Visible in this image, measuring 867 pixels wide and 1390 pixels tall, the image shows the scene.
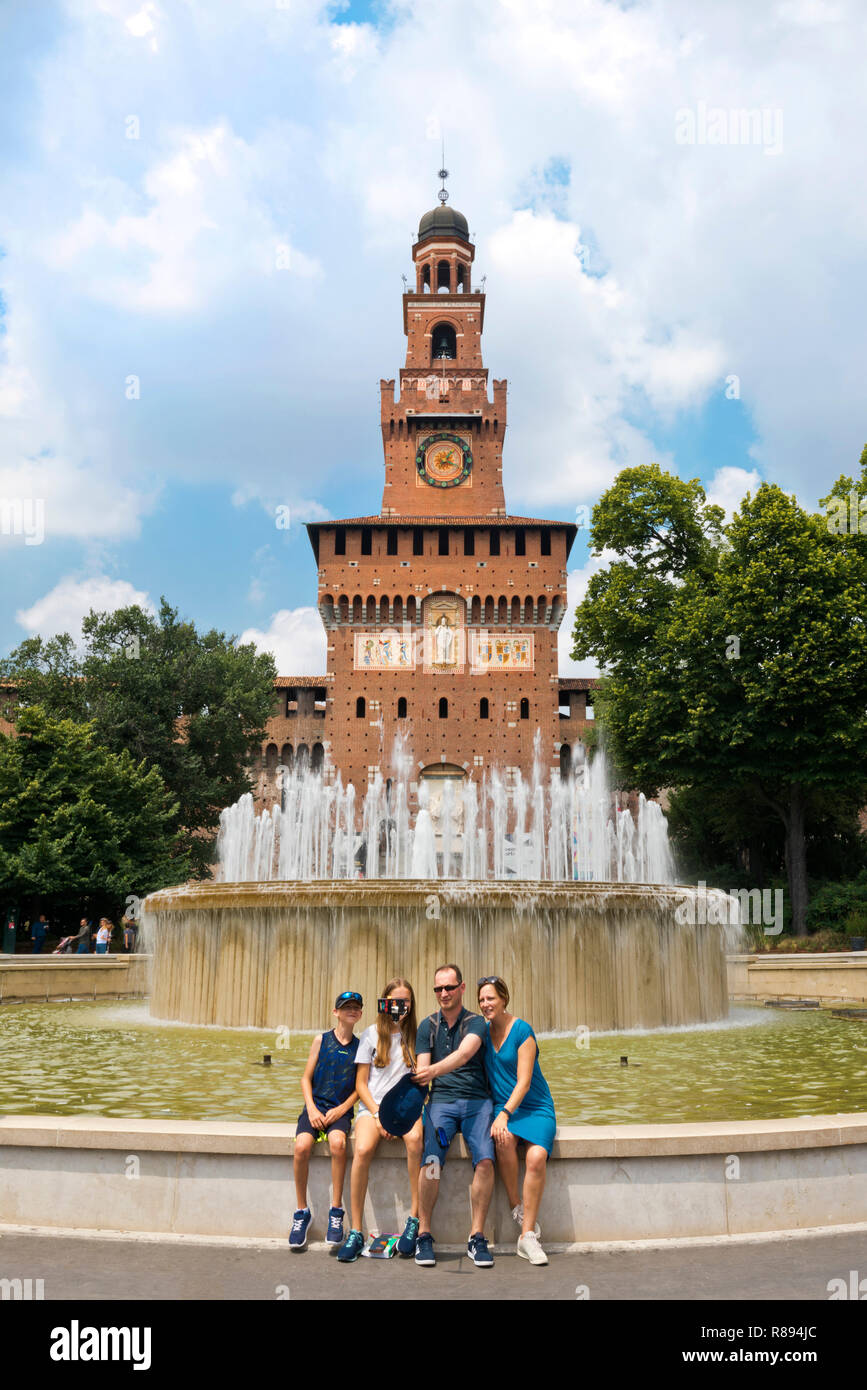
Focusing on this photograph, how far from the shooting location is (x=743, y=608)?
79.3 ft

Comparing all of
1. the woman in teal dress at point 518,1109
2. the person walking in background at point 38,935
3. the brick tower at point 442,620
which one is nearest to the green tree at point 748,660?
the brick tower at point 442,620

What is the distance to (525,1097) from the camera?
409 cm

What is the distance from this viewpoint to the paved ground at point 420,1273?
3.40 m

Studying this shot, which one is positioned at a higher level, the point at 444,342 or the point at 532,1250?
the point at 444,342

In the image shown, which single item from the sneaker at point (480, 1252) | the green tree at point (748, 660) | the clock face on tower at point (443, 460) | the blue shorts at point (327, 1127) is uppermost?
the clock face on tower at point (443, 460)

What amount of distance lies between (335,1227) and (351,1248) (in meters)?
0.13

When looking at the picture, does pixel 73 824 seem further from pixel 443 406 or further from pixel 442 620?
pixel 443 406

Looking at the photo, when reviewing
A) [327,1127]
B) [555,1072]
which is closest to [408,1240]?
[327,1127]

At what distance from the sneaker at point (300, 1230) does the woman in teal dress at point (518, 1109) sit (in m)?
0.77

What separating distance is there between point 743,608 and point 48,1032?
62.4ft

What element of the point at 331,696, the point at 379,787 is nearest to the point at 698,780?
the point at 379,787

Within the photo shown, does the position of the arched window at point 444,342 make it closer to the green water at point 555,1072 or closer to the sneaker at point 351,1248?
the green water at point 555,1072

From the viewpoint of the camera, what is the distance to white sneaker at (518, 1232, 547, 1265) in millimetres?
3711

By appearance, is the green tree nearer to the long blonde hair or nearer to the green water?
the green water
